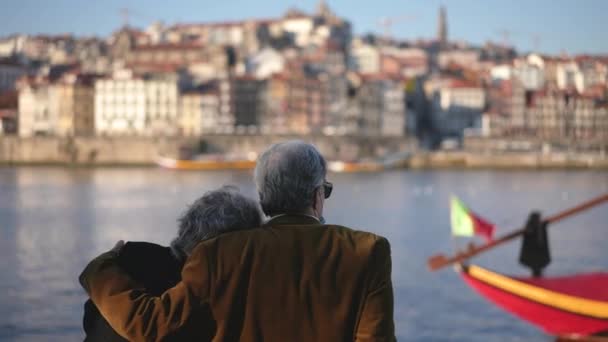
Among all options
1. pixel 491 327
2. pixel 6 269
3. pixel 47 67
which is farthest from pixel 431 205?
pixel 47 67

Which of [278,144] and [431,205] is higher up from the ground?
[278,144]

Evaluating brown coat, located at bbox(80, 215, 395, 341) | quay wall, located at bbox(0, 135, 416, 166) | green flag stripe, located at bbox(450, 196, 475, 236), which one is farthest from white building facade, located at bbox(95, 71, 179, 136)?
brown coat, located at bbox(80, 215, 395, 341)

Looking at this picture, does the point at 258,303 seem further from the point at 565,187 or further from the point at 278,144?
the point at 565,187

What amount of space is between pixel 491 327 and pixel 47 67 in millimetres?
87349

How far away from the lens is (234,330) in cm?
256

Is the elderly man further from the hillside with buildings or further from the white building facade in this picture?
the white building facade

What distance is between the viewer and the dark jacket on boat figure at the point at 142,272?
271 cm

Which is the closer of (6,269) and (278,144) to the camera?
(278,144)

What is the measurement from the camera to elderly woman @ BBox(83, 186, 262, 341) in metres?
2.70

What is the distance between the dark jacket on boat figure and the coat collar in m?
0.29

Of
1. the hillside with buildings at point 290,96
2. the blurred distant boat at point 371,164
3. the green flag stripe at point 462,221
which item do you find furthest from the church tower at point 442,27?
the green flag stripe at point 462,221

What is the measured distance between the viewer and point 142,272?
8.97ft

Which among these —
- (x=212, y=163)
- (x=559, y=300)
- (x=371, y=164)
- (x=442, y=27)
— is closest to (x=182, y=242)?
(x=559, y=300)

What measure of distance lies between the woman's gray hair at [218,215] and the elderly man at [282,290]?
0.14m
